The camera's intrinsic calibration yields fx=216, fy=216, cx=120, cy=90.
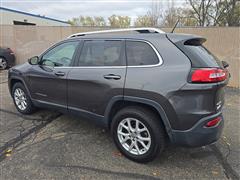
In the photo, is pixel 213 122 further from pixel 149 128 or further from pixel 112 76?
pixel 112 76

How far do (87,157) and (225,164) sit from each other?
190cm

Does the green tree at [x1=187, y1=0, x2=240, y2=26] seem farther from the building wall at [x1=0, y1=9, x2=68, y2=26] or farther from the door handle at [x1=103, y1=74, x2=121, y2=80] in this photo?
the door handle at [x1=103, y1=74, x2=121, y2=80]

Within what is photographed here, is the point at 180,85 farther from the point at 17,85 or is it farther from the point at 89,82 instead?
the point at 17,85

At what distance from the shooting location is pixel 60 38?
10.5m

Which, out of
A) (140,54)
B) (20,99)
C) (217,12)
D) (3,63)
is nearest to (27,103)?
(20,99)

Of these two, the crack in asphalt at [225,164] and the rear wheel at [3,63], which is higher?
the rear wheel at [3,63]

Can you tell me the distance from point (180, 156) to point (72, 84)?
1.98 m

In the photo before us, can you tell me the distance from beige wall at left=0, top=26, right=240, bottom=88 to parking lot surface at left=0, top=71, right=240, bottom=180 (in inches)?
151

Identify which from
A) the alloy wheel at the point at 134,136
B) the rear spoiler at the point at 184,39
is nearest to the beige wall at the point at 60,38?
the rear spoiler at the point at 184,39

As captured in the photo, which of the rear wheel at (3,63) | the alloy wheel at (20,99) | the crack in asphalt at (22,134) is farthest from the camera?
the rear wheel at (3,63)

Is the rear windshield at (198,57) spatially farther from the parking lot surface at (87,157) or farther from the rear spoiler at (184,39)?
the parking lot surface at (87,157)

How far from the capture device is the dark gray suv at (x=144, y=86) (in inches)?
98.3

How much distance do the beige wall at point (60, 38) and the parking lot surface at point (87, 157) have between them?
12.6 ft

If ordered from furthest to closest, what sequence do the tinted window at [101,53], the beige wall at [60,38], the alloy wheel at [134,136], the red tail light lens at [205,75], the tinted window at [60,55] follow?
the beige wall at [60,38], the tinted window at [60,55], the tinted window at [101,53], the alloy wheel at [134,136], the red tail light lens at [205,75]
